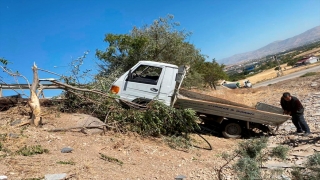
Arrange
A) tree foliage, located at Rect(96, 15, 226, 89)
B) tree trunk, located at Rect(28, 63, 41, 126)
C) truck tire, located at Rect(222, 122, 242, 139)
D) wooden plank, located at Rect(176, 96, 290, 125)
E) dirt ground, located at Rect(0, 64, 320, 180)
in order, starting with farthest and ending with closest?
tree foliage, located at Rect(96, 15, 226, 89), truck tire, located at Rect(222, 122, 242, 139), wooden plank, located at Rect(176, 96, 290, 125), tree trunk, located at Rect(28, 63, 41, 126), dirt ground, located at Rect(0, 64, 320, 180)

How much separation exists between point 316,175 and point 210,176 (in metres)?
1.87

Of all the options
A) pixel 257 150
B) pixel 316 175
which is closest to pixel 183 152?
pixel 257 150

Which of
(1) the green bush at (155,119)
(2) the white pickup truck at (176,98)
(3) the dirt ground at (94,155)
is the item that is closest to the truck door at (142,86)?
(2) the white pickup truck at (176,98)

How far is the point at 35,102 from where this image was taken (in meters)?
7.41

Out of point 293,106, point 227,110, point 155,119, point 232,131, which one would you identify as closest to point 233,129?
point 232,131

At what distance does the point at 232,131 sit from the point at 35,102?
5645mm

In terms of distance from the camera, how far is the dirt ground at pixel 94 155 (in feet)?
15.9

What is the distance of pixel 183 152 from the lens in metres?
6.98

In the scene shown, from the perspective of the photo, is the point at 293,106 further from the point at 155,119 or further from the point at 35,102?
the point at 35,102

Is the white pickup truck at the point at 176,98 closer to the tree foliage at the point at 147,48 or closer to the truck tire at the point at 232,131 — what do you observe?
the truck tire at the point at 232,131

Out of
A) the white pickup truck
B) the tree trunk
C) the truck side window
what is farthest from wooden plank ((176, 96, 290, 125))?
the tree trunk

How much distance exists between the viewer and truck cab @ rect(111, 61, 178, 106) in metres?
8.42

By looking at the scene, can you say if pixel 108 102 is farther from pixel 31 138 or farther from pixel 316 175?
pixel 316 175

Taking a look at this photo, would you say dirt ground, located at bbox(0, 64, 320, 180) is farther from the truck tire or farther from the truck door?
the truck door
